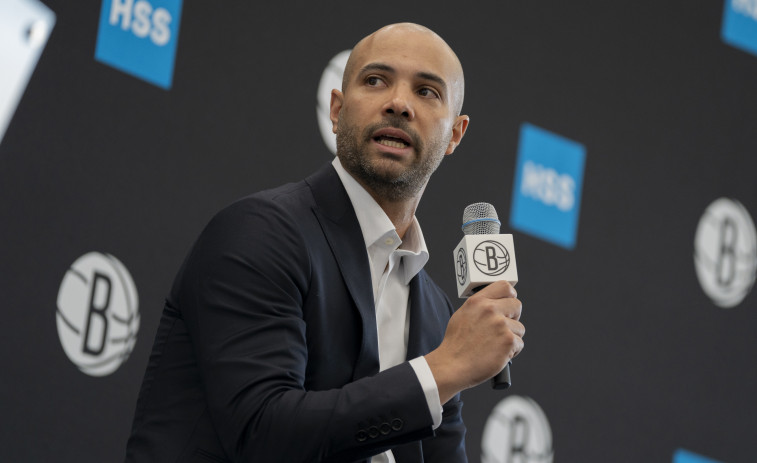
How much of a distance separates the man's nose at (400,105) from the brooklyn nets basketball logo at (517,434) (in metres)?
1.68

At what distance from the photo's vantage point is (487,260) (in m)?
1.42

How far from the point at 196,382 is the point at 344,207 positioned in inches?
15.8

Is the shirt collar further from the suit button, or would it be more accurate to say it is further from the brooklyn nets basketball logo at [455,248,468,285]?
the suit button

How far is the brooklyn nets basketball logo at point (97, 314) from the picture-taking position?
230cm

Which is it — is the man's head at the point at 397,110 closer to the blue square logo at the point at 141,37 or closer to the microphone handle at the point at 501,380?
the microphone handle at the point at 501,380

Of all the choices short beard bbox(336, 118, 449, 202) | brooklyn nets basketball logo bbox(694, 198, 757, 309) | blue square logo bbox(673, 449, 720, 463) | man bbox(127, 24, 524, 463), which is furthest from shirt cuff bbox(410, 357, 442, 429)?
brooklyn nets basketball logo bbox(694, 198, 757, 309)

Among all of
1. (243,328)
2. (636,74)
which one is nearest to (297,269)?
(243,328)

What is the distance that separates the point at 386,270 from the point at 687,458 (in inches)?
93.2

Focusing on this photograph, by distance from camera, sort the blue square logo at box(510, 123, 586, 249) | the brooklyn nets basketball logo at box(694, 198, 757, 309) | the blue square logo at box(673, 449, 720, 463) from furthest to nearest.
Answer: the brooklyn nets basketball logo at box(694, 198, 757, 309), the blue square logo at box(673, 449, 720, 463), the blue square logo at box(510, 123, 586, 249)

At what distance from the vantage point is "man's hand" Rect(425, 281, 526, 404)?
1266 mm

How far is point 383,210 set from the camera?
1704mm

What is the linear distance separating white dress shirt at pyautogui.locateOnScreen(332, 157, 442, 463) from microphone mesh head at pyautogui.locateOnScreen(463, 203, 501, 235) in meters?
0.17

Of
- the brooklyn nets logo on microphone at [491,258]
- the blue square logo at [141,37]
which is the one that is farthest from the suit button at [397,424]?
the blue square logo at [141,37]

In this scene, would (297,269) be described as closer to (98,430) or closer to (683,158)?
(98,430)
